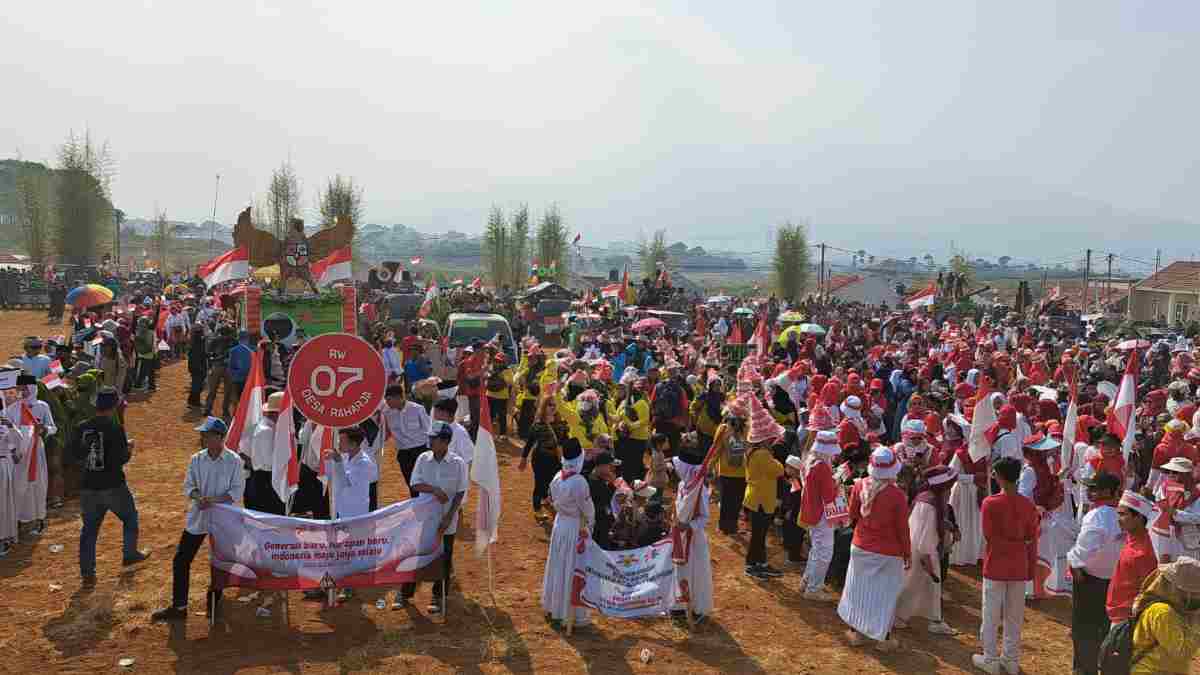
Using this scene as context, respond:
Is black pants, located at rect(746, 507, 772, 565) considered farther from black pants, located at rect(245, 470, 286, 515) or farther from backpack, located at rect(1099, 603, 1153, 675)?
black pants, located at rect(245, 470, 286, 515)

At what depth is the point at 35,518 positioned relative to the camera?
1012 cm

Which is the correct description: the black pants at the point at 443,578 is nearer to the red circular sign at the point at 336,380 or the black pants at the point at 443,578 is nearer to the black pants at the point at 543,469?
the red circular sign at the point at 336,380

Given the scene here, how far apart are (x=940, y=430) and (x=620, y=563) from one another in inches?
205

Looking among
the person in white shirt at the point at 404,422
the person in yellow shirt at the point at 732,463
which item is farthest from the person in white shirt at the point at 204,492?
the person in yellow shirt at the point at 732,463

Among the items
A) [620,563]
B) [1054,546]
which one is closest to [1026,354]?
[1054,546]

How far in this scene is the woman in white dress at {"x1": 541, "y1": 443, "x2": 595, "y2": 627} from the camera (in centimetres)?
788

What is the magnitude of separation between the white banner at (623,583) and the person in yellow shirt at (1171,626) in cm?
388

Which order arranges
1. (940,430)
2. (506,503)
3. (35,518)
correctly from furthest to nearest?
(506,503)
(940,430)
(35,518)

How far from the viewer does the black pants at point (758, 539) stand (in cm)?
980

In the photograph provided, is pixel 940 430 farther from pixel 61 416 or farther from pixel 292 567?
pixel 61 416

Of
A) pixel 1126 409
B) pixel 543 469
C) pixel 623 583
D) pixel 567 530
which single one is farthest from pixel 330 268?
pixel 1126 409

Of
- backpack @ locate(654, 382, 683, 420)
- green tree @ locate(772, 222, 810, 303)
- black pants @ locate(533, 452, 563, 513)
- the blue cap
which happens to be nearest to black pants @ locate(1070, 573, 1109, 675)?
black pants @ locate(533, 452, 563, 513)

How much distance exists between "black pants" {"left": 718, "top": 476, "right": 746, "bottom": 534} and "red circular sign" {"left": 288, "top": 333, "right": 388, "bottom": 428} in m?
4.50

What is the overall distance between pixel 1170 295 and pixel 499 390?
169 feet
